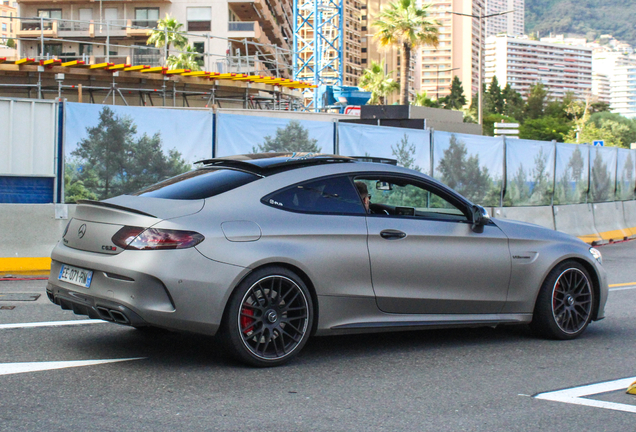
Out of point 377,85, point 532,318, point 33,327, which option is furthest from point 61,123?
point 377,85

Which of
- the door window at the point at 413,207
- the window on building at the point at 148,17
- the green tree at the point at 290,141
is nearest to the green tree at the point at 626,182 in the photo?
the green tree at the point at 290,141

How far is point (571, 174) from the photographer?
19531 mm

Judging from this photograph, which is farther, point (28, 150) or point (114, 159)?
point (114, 159)

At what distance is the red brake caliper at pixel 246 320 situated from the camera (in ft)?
17.1

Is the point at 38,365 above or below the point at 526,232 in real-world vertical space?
below

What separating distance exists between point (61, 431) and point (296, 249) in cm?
208

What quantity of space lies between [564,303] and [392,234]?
1.96 metres

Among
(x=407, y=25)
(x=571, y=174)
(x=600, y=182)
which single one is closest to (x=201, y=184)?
(x=571, y=174)

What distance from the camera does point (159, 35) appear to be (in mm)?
58031

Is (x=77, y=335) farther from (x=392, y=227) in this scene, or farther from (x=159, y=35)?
(x=159, y=35)

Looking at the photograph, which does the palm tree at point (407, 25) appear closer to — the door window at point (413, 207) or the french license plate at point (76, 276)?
the door window at point (413, 207)

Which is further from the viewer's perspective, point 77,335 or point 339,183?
point 77,335

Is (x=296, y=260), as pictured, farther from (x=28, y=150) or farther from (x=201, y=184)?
(x=28, y=150)

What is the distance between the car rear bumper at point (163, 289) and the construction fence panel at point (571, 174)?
1523cm
